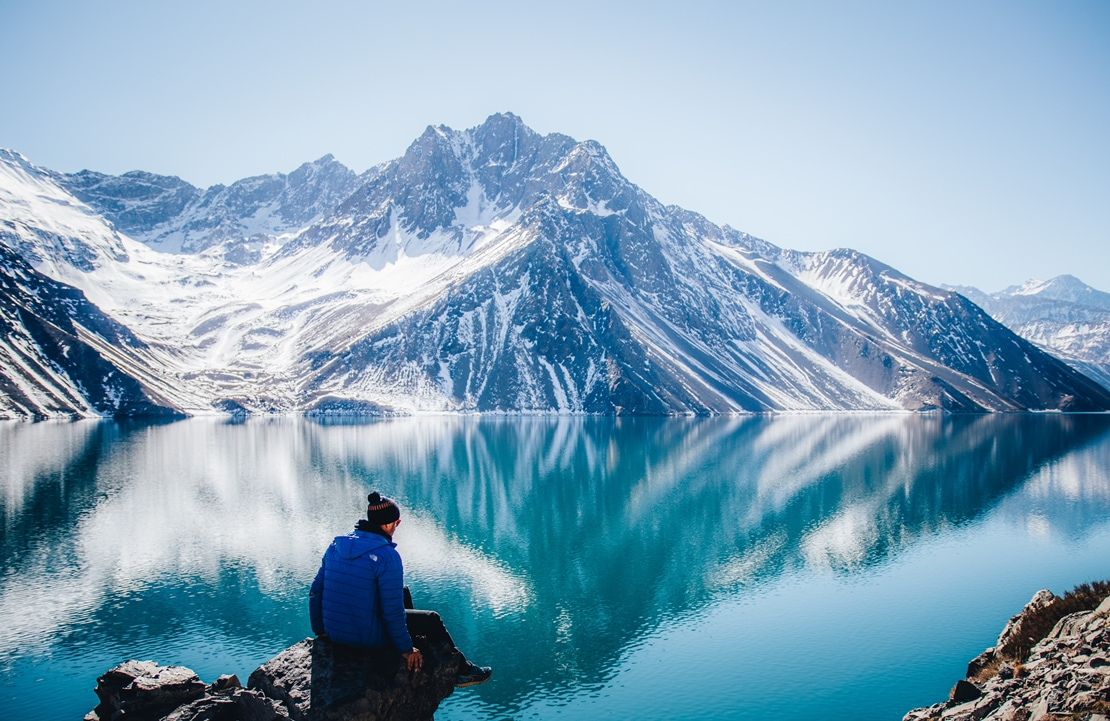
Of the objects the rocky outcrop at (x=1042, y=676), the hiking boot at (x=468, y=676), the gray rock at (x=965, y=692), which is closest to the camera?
the hiking boot at (x=468, y=676)

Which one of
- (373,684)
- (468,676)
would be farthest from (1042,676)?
(373,684)

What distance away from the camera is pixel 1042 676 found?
58.7 feet

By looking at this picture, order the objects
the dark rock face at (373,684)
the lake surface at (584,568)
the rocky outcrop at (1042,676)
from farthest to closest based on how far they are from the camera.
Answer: the lake surface at (584,568)
the rocky outcrop at (1042,676)
the dark rock face at (373,684)

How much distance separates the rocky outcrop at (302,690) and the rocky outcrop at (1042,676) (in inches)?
497

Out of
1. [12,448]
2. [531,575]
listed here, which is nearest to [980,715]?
[531,575]

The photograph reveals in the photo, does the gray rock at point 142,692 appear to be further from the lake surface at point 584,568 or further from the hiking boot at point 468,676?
the lake surface at point 584,568

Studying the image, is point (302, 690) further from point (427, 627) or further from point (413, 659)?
point (413, 659)

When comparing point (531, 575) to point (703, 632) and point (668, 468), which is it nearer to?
point (703, 632)

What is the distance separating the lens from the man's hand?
11.0 m

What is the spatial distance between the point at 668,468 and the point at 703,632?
7063cm

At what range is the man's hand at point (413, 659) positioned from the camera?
1100 centimetres

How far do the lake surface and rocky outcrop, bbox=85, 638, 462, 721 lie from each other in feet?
46.5

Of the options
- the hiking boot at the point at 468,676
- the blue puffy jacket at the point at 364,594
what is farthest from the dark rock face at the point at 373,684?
the blue puffy jacket at the point at 364,594

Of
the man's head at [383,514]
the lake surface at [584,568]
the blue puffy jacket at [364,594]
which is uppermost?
the man's head at [383,514]
